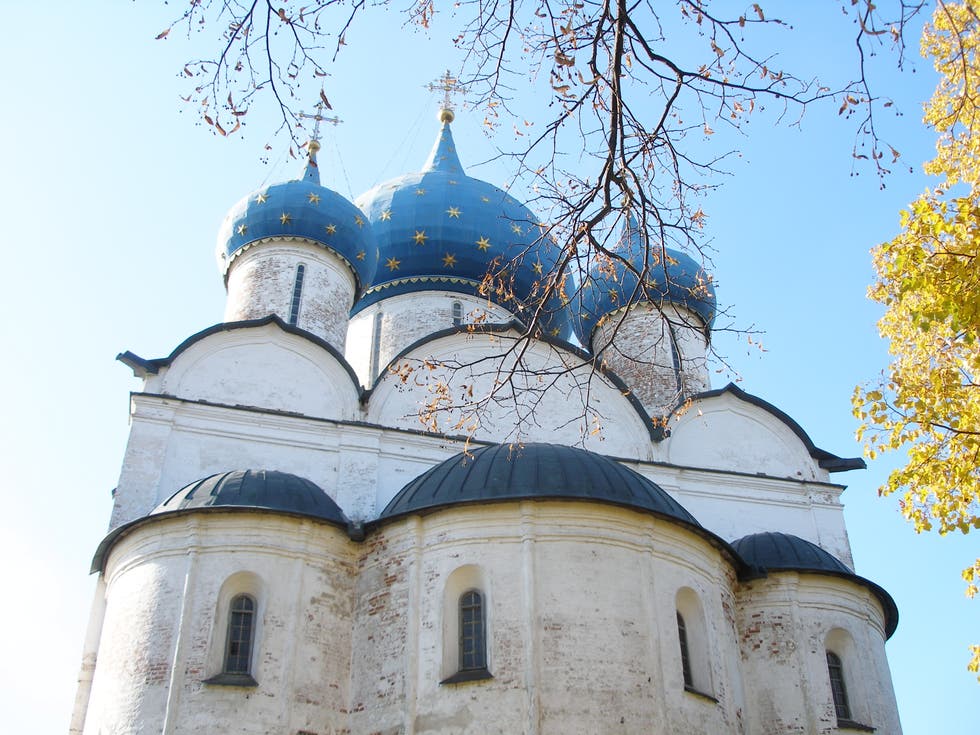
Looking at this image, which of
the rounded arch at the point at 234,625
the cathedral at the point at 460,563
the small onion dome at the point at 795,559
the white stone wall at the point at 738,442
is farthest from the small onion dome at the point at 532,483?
the white stone wall at the point at 738,442

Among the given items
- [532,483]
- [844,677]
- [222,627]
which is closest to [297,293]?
[532,483]

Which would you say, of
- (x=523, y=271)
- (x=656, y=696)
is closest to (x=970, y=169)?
(x=656, y=696)

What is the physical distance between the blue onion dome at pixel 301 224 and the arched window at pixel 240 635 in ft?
18.8

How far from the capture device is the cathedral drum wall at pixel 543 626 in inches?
301

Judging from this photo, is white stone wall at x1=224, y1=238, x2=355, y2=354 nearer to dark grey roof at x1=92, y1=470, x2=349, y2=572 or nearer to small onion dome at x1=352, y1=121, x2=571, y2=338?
small onion dome at x1=352, y1=121, x2=571, y2=338

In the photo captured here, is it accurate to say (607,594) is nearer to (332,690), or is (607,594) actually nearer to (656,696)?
(656,696)

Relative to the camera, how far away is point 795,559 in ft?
32.7

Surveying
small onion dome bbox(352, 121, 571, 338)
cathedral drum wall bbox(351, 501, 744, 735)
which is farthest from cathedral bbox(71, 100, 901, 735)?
small onion dome bbox(352, 121, 571, 338)

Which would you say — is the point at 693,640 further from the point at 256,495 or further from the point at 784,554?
the point at 256,495

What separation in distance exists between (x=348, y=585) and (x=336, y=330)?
175 inches

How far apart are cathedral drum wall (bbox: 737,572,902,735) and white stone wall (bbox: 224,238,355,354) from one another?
574cm

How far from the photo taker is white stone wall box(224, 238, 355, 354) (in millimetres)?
12430

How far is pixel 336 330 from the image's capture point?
12.6 m

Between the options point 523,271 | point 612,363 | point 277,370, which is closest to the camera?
point 277,370
